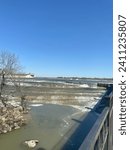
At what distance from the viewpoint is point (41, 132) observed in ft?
54.7

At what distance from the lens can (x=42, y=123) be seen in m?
19.2

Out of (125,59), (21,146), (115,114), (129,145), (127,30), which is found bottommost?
(21,146)

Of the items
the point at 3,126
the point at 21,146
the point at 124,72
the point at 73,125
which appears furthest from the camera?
the point at 73,125

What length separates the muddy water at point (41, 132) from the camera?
14272mm

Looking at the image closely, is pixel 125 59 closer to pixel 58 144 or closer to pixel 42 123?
pixel 58 144

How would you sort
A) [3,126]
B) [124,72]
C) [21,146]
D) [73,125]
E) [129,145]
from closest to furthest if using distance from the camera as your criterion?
1. [124,72]
2. [129,145]
3. [21,146]
4. [3,126]
5. [73,125]

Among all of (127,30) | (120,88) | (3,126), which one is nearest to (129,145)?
(120,88)

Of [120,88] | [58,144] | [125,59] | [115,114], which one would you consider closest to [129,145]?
[115,114]

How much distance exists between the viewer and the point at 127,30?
6.77 feet

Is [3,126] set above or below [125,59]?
below

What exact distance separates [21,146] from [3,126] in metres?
3.31

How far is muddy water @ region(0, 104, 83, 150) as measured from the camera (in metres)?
14.3

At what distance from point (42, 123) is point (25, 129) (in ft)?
5.94

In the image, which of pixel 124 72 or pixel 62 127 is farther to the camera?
pixel 62 127
